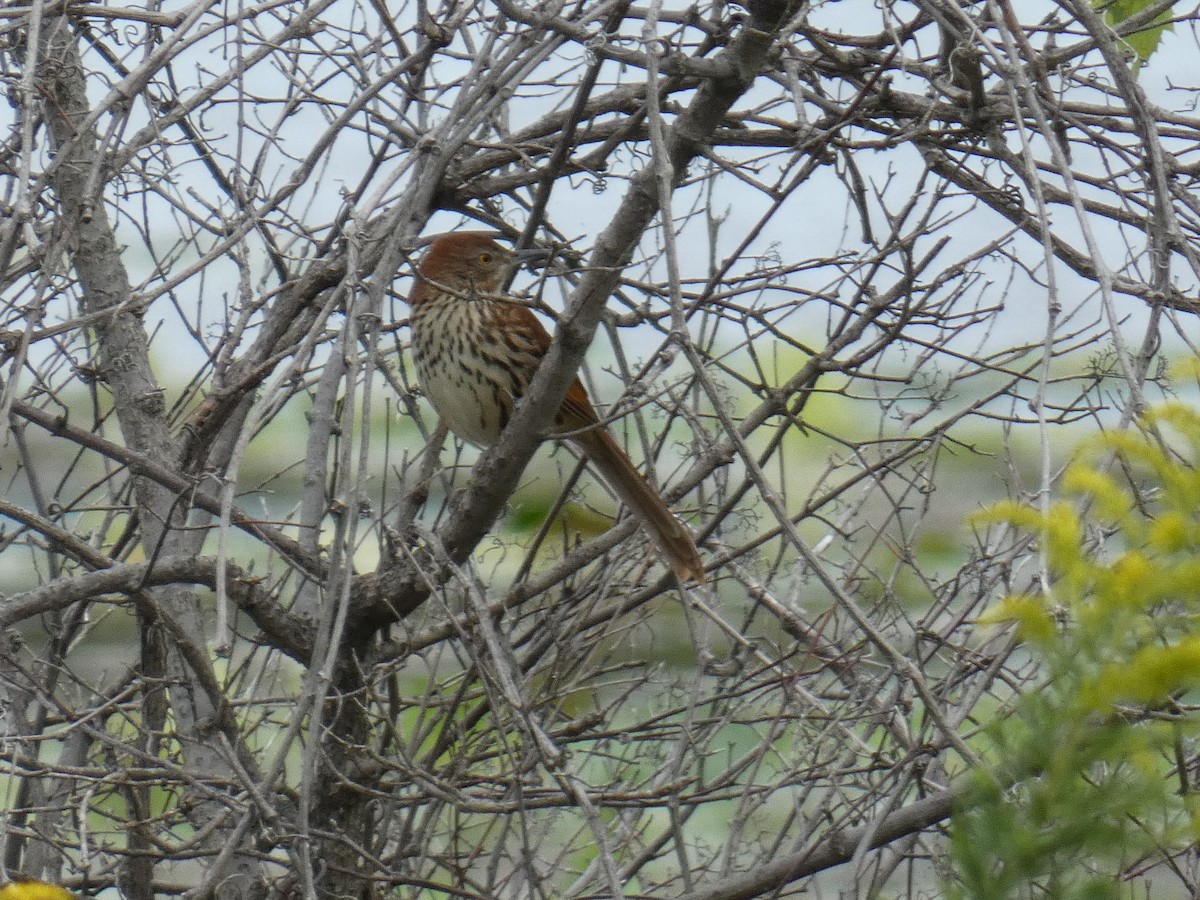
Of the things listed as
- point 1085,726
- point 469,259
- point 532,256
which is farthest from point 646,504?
point 1085,726

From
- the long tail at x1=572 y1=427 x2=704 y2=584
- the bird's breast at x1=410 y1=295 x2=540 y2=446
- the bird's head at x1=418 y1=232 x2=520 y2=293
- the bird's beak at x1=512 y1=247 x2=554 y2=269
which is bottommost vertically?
the long tail at x1=572 y1=427 x2=704 y2=584

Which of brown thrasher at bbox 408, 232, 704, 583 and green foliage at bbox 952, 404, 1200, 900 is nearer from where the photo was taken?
green foliage at bbox 952, 404, 1200, 900

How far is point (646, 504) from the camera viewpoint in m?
3.29

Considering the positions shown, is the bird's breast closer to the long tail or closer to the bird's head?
the bird's head

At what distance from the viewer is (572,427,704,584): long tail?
3.07 m

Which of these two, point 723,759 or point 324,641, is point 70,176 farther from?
point 723,759

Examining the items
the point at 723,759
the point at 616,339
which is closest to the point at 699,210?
the point at 616,339

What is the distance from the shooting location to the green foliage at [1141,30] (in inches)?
104

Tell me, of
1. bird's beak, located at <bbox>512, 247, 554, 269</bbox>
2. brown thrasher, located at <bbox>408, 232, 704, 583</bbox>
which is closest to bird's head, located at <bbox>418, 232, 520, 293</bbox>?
brown thrasher, located at <bbox>408, 232, 704, 583</bbox>

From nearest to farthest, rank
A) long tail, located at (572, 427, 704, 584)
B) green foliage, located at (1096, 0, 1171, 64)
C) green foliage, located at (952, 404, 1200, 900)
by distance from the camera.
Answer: green foliage, located at (952, 404, 1200, 900), green foliage, located at (1096, 0, 1171, 64), long tail, located at (572, 427, 704, 584)

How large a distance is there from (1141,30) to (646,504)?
1.35 metres

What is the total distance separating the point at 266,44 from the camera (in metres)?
2.57

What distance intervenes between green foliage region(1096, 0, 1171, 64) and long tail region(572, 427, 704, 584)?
118 centimetres

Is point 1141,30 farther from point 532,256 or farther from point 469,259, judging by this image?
point 469,259
